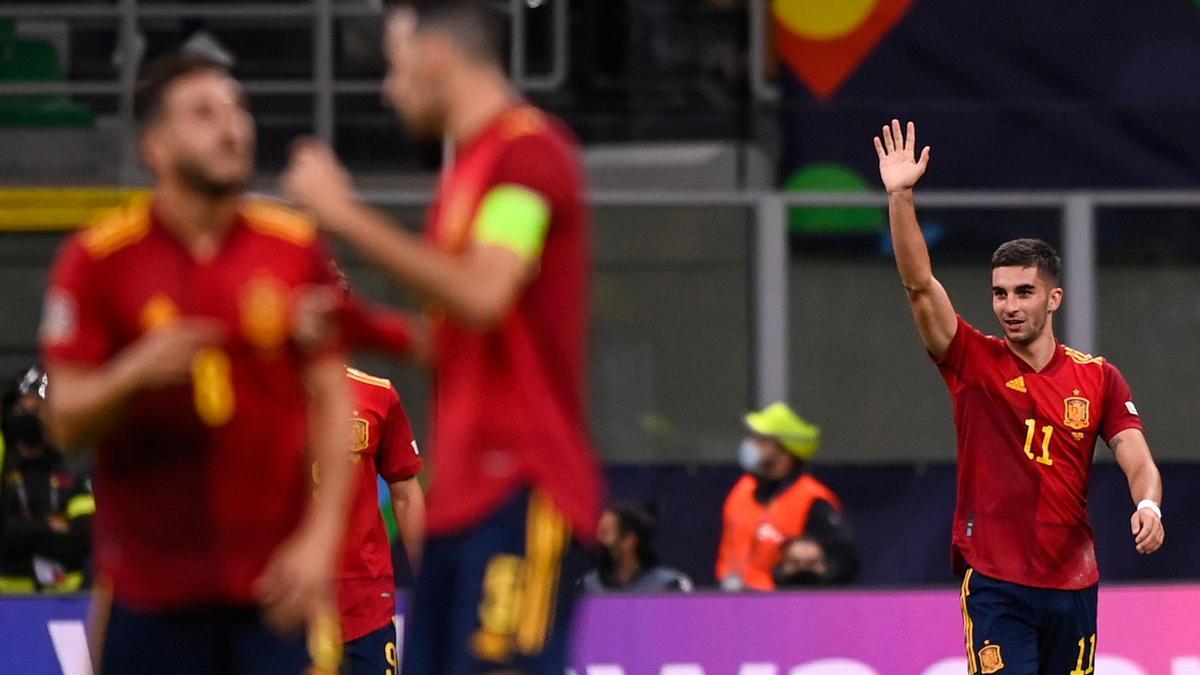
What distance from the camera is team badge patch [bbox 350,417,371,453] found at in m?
7.66

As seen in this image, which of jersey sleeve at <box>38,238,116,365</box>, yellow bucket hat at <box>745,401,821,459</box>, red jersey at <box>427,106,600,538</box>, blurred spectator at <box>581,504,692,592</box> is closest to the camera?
red jersey at <box>427,106,600,538</box>

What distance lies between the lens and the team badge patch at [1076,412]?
25.7 feet

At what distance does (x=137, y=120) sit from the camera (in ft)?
15.4

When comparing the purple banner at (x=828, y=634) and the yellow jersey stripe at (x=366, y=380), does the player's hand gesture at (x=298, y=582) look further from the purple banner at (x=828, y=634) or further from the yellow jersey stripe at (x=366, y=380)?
the purple banner at (x=828, y=634)

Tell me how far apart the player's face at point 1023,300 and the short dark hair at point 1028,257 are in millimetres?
18

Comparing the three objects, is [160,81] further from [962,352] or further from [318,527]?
[962,352]

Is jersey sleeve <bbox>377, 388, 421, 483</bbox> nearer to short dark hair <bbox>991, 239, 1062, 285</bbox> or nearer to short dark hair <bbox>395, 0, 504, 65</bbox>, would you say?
short dark hair <bbox>991, 239, 1062, 285</bbox>

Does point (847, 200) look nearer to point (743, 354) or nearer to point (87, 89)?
point (743, 354)

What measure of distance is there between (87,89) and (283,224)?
9.72 metres

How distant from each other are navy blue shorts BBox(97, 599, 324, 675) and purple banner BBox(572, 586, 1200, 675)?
5.10 m

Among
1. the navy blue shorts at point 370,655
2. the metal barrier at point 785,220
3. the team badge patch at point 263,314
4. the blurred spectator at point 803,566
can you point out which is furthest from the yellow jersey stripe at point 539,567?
the metal barrier at point 785,220

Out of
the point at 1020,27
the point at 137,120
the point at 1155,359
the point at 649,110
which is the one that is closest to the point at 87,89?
the point at 649,110

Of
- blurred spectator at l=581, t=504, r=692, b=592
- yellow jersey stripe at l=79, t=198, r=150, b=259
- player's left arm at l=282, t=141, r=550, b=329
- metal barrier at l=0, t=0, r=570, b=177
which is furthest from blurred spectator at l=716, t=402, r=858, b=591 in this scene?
player's left arm at l=282, t=141, r=550, b=329

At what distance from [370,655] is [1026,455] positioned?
92.5 inches
